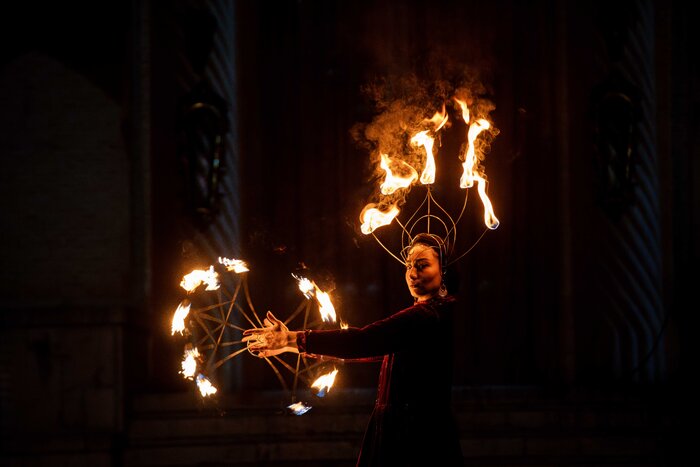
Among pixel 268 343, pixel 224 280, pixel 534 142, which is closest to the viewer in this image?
pixel 268 343

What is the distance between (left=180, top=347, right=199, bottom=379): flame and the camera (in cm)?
453

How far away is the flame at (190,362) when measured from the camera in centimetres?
453

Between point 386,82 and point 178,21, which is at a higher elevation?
point 178,21

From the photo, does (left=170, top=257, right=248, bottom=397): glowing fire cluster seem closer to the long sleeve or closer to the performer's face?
the long sleeve

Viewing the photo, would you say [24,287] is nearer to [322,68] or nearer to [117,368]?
[117,368]

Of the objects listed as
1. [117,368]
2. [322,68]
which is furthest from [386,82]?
[117,368]

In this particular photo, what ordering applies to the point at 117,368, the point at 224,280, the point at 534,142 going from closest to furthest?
the point at 117,368 → the point at 224,280 → the point at 534,142

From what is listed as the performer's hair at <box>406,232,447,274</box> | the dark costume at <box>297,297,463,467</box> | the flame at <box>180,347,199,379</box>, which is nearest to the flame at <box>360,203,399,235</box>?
the performer's hair at <box>406,232,447,274</box>

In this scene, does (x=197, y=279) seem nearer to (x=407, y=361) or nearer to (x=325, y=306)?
(x=325, y=306)

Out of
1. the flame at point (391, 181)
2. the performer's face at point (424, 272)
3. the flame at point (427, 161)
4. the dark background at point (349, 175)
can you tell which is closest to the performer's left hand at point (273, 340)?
the performer's face at point (424, 272)

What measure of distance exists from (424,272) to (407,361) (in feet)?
1.58

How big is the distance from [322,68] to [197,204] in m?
2.03

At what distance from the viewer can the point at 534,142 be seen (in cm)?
914

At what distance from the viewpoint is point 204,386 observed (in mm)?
4547
